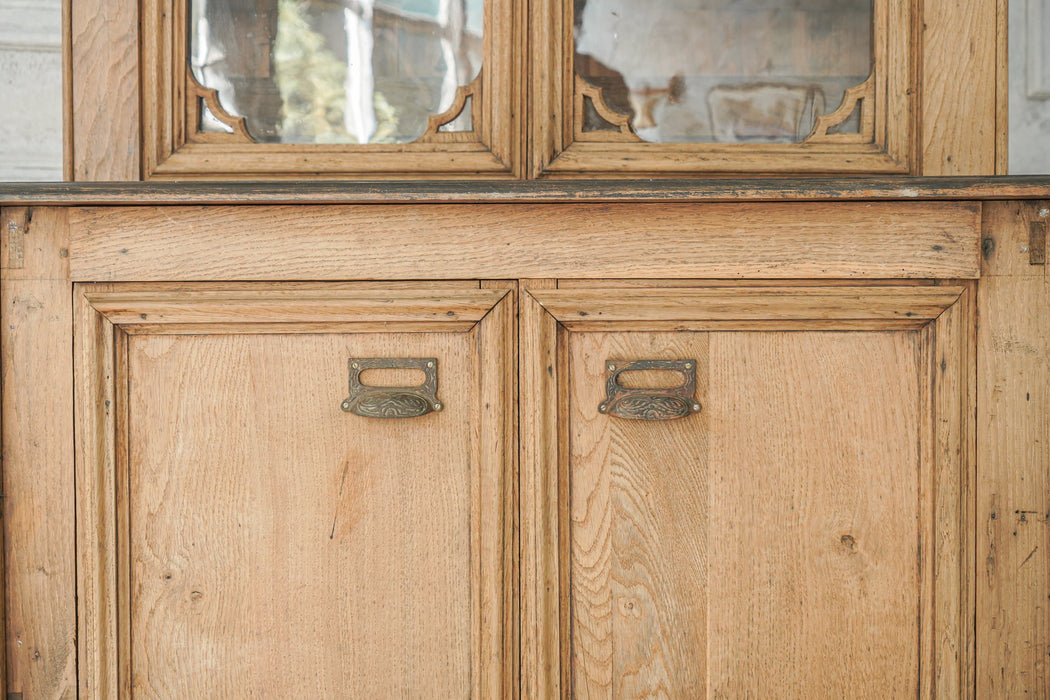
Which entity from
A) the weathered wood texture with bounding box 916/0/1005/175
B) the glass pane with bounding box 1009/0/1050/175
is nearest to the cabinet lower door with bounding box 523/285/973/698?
the weathered wood texture with bounding box 916/0/1005/175

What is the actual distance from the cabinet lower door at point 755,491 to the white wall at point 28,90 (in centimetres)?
110

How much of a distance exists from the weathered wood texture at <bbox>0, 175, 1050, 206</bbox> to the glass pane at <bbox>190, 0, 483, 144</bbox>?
149mm

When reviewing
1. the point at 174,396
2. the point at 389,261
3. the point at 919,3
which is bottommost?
the point at 174,396

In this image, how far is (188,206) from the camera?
0.73m

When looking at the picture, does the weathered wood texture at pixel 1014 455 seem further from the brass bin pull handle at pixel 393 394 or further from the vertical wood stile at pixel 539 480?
the brass bin pull handle at pixel 393 394

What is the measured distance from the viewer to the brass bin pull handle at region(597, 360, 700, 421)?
73cm

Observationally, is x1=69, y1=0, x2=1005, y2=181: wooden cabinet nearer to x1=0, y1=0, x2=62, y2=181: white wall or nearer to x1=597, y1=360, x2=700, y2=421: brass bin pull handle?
x1=597, y1=360, x2=700, y2=421: brass bin pull handle

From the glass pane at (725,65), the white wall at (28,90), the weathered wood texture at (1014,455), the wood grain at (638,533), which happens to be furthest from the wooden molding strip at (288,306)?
the white wall at (28,90)

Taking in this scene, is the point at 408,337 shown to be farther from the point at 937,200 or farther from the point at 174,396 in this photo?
the point at 937,200

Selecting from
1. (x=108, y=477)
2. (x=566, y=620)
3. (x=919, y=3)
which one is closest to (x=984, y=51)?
(x=919, y=3)

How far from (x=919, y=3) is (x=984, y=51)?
0.09 metres

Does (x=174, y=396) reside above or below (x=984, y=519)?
above

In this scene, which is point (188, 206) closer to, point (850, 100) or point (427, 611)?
point (427, 611)

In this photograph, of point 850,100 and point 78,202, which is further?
point 850,100
